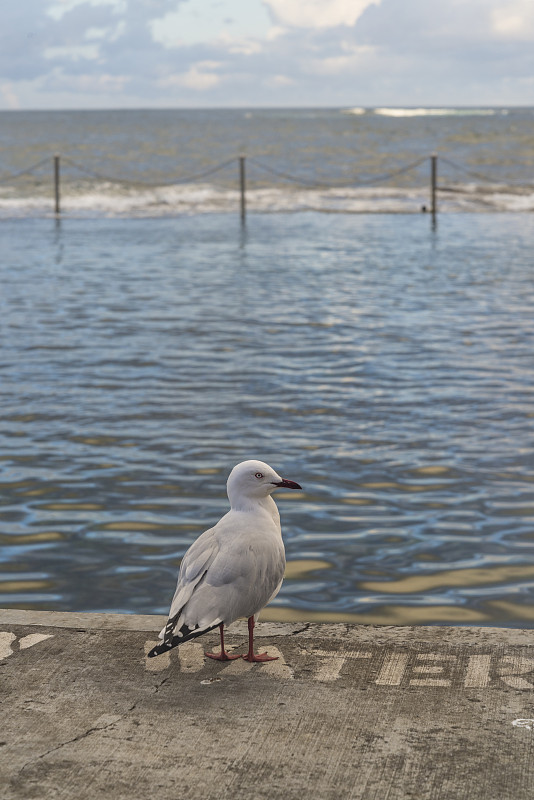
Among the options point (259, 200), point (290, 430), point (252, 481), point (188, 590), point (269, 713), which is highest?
point (259, 200)

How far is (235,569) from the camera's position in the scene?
3324 millimetres

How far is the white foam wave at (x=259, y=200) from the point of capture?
1017 inches

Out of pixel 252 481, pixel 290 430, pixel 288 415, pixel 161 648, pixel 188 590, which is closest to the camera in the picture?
pixel 161 648

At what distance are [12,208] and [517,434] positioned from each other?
2142 centimetres

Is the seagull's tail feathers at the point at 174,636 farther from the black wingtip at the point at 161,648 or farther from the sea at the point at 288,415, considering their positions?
the sea at the point at 288,415

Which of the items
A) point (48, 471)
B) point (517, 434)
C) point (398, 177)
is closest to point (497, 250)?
point (517, 434)

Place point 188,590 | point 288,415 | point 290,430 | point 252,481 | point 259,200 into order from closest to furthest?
point 188,590, point 252,481, point 290,430, point 288,415, point 259,200

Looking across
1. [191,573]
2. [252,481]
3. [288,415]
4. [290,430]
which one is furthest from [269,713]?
[288,415]

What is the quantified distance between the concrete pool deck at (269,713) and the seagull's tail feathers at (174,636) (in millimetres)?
201

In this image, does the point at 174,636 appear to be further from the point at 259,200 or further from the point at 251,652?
the point at 259,200

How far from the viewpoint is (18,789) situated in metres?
2.75

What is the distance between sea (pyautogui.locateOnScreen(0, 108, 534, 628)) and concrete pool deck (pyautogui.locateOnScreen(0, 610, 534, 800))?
99 cm

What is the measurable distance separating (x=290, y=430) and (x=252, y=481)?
381 cm

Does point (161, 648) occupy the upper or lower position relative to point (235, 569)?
lower
